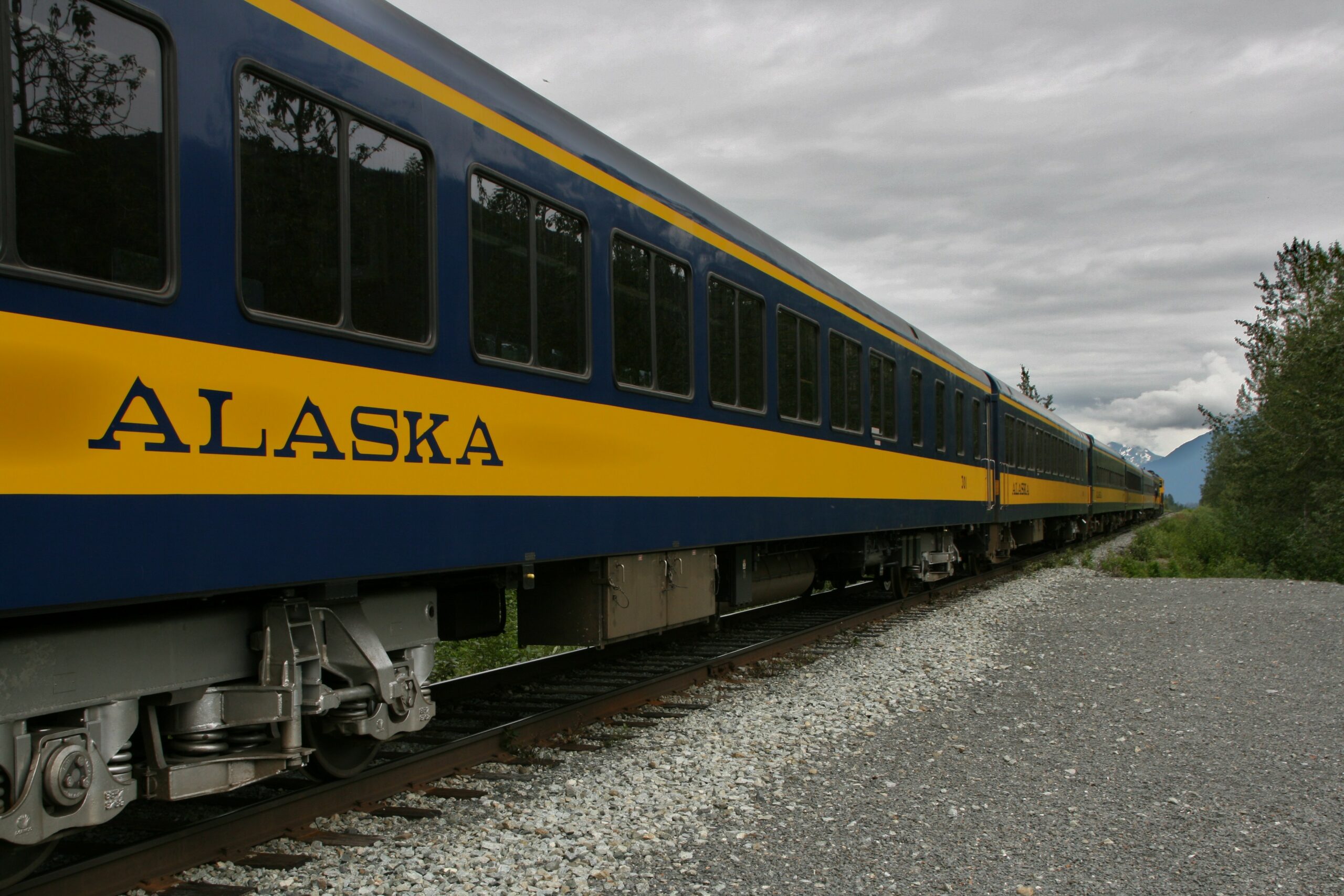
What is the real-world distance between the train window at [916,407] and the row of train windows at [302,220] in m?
5.90

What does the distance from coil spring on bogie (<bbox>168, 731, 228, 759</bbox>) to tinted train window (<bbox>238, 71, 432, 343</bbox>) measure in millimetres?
1550

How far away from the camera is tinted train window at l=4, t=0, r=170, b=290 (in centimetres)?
Answer: 301

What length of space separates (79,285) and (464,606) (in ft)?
9.90

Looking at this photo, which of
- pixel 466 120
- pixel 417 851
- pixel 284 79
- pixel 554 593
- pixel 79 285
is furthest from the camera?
pixel 554 593

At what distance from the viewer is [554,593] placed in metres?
6.25

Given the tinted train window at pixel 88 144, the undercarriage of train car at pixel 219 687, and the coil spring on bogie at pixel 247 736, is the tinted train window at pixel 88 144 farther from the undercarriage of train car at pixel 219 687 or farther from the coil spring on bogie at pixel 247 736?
the coil spring on bogie at pixel 247 736

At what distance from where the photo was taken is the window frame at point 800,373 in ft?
27.3

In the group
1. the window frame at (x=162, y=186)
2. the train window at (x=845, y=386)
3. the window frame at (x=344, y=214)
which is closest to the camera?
the window frame at (x=162, y=186)

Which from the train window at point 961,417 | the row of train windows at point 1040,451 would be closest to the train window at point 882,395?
the train window at point 961,417

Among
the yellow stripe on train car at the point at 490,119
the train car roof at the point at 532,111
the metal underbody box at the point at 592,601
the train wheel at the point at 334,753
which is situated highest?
the train car roof at the point at 532,111

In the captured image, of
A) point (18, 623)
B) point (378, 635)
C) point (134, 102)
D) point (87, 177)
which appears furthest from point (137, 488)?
point (378, 635)

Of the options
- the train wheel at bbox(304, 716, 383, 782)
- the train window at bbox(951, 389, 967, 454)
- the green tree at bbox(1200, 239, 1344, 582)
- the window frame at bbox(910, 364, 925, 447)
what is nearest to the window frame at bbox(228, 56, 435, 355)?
the train wheel at bbox(304, 716, 383, 782)

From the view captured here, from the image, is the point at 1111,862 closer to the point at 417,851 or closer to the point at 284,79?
the point at 417,851

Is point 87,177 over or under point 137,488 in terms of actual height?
over
